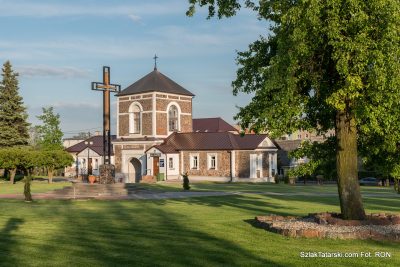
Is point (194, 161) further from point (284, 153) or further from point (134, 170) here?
point (284, 153)

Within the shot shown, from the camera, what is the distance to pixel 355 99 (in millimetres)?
13648

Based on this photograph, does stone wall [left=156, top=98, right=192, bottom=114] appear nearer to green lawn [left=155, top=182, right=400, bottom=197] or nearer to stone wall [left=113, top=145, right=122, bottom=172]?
stone wall [left=113, top=145, right=122, bottom=172]

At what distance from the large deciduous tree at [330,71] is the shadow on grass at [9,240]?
744 cm

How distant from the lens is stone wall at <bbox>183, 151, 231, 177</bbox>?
53.9m

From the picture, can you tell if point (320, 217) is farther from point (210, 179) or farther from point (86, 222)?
point (210, 179)

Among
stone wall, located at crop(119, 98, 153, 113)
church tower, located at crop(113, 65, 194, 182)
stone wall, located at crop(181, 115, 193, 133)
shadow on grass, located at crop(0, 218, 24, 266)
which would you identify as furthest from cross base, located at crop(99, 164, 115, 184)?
shadow on grass, located at crop(0, 218, 24, 266)

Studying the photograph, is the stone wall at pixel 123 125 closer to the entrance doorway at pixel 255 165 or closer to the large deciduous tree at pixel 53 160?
the large deciduous tree at pixel 53 160

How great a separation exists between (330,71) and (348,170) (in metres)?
2.94

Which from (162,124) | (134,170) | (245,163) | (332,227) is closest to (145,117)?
(162,124)

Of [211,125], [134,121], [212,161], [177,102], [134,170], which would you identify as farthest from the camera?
[211,125]

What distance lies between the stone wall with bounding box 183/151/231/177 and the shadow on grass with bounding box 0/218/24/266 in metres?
37.5

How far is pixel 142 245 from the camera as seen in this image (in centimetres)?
1147

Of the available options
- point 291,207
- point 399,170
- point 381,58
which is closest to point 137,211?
point 291,207

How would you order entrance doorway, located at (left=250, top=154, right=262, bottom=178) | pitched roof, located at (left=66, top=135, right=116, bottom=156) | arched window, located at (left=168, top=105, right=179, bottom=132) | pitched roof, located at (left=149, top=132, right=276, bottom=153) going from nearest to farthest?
entrance doorway, located at (left=250, top=154, right=262, bottom=178), pitched roof, located at (left=149, top=132, right=276, bottom=153), arched window, located at (left=168, top=105, right=179, bottom=132), pitched roof, located at (left=66, top=135, right=116, bottom=156)
